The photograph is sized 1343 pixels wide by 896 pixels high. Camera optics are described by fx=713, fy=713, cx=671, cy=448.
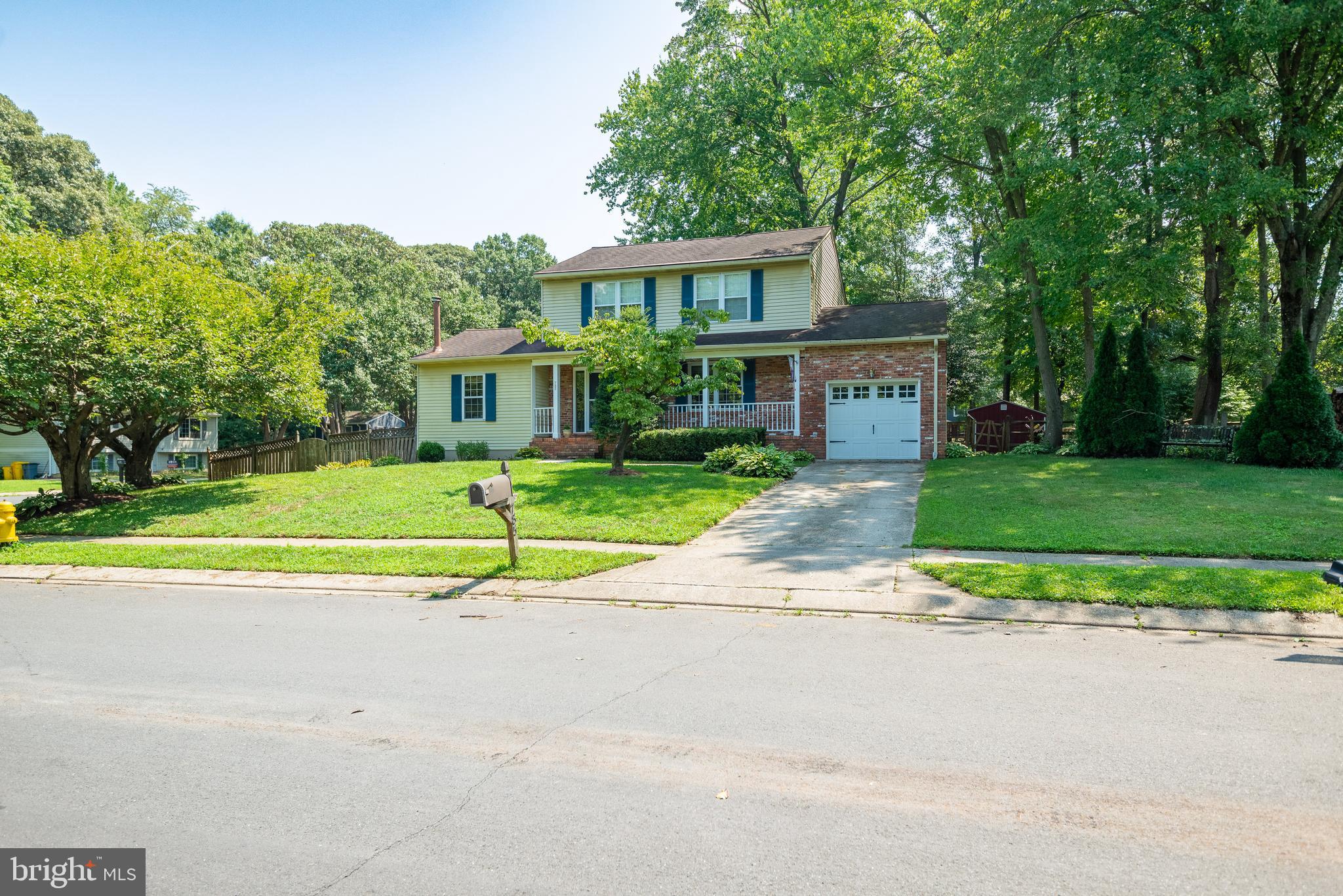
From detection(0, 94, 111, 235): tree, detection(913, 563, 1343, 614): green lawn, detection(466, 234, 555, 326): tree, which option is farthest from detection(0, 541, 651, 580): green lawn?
detection(466, 234, 555, 326): tree

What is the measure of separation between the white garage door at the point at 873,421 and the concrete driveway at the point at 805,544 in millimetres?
5372

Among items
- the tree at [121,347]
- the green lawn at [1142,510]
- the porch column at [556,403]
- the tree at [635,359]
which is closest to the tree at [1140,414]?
the green lawn at [1142,510]

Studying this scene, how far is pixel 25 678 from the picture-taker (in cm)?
506

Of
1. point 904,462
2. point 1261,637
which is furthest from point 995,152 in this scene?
point 1261,637

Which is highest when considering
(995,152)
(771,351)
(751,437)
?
(995,152)

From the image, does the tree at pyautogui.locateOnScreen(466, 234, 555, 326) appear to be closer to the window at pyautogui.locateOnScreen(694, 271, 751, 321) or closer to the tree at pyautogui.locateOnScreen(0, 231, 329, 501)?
the window at pyautogui.locateOnScreen(694, 271, 751, 321)

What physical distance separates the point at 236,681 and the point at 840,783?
4.15m

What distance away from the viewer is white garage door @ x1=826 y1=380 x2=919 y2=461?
20594mm

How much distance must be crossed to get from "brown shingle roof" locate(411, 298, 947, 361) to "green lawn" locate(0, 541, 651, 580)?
1075 cm

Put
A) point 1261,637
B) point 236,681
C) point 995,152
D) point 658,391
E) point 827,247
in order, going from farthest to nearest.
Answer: point 827,247 → point 995,152 → point 658,391 → point 1261,637 → point 236,681

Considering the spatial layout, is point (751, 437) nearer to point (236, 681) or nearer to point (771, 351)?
point (771, 351)

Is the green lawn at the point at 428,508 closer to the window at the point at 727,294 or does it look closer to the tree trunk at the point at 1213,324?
the window at the point at 727,294

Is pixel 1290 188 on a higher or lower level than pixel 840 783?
higher

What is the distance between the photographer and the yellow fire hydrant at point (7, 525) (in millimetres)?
11156
